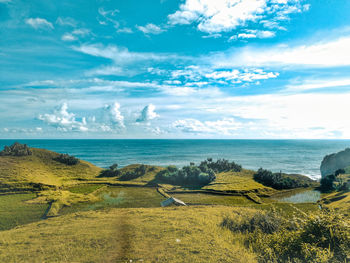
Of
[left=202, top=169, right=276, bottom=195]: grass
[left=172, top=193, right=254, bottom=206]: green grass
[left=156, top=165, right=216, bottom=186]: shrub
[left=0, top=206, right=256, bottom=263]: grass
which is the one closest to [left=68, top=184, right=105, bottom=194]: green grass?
[left=156, top=165, right=216, bottom=186]: shrub

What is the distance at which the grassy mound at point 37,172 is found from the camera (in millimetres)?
33375

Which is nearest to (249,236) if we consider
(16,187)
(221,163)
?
(16,187)

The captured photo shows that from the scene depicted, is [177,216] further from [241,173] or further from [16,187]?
[241,173]

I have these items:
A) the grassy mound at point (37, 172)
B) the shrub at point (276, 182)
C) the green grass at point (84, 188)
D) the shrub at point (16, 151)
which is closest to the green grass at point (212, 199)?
the shrub at point (276, 182)

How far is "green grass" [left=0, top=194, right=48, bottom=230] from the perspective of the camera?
20.1m

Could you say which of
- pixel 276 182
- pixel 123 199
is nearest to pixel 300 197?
pixel 276 182

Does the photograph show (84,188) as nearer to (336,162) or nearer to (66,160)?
(66,160)

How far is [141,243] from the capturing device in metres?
13.0

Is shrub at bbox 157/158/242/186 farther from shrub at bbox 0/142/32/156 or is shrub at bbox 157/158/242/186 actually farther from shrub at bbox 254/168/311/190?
shrub at bbox 0/142/32/156

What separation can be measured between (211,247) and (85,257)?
737 centimetres

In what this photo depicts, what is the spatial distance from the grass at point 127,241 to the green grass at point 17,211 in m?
4.31

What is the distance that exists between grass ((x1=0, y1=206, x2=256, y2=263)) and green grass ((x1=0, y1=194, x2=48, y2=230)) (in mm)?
4314

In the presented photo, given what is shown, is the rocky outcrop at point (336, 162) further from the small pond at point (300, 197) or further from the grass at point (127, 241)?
the grass at point (127, 241)

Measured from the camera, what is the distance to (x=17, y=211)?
76.4 feet
